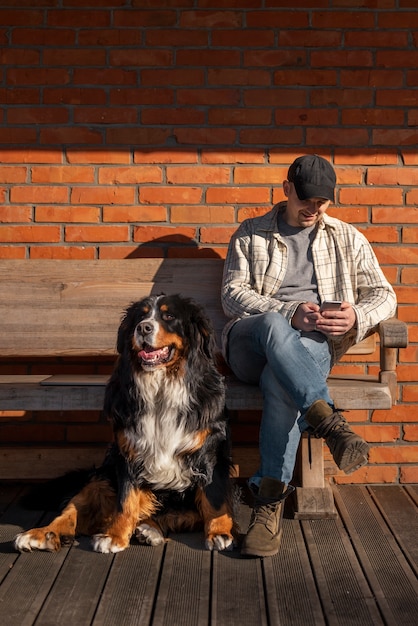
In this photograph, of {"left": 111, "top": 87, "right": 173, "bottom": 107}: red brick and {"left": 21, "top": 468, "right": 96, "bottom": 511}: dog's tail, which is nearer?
{"left": 21, "top": 468, "right": 96, "bottom": 511}: dog's tail

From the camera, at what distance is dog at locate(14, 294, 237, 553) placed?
329cm

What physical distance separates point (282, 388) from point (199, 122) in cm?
167

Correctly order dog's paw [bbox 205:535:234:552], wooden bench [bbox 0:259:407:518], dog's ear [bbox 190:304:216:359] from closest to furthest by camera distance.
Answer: dog's paw [bbox 205:535:234:552] < dog's ear [bbox 190:304:216:359] < wooden bench [bbox 0:259:407:518]

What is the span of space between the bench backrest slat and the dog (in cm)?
84

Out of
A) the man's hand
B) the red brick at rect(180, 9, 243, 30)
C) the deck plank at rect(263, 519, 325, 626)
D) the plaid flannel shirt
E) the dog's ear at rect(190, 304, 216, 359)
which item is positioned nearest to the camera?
the deck plank at rect(263, 519, 325, 626)

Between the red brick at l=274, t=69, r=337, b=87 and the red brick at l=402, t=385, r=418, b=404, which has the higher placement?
the red brick at l=274, t=69, r=337, b=87

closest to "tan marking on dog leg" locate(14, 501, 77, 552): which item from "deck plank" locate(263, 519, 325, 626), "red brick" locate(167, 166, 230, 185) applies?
"deck plank" locate(263, 519, 325, 626)

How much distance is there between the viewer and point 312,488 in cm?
377

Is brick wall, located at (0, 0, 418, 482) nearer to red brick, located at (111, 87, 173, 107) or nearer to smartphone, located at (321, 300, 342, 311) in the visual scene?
red brick, located at (111, 87, 173, 107)

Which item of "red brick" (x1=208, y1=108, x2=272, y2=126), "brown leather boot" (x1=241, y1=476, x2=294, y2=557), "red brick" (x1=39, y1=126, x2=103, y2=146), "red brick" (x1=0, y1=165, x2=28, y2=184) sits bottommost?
"brown leather boot" (x1=241, y1=476, x2=294, y2=557)

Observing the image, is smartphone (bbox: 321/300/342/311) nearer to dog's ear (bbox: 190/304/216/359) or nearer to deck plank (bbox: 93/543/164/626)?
dog's ear (bbox: 190/304/216/359)

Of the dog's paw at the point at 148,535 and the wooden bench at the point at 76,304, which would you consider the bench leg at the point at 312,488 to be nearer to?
the wooden bench at the point at 76,304

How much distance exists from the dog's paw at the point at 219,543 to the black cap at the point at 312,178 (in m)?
1.58

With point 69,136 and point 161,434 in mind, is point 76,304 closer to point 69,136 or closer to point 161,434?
point 69,136
